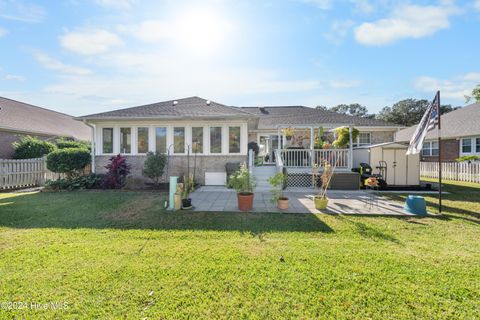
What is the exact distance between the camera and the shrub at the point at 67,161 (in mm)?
9922

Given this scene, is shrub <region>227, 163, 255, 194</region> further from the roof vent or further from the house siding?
the roof vent

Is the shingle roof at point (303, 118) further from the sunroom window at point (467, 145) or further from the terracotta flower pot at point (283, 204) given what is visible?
the terracotta flower pot at point (283, 204)

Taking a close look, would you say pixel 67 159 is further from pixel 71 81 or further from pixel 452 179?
pixel 452 179

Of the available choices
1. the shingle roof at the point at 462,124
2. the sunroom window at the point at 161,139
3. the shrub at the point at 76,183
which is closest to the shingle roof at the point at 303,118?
the shingle roof at the point at 462,124

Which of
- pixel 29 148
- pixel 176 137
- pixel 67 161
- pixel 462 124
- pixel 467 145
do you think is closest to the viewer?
pixel 67 161

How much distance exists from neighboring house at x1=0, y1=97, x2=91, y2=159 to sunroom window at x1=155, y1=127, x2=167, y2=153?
33.8 feet

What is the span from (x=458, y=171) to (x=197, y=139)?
52.9 ft

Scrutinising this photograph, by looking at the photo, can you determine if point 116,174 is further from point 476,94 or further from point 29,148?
point 476,94

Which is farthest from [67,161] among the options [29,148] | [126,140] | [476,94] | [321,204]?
[476,94]

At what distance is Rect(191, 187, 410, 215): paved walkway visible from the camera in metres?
6.28

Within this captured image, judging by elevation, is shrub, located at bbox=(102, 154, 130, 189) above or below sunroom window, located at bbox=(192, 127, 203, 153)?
below

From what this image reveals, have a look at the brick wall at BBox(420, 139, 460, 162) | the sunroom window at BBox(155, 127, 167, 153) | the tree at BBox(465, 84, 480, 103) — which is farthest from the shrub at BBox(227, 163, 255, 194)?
the tree at BBox(465, 84, 480, 103)

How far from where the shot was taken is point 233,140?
1081cm

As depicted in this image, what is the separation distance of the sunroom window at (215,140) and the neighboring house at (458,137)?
1737 cm
